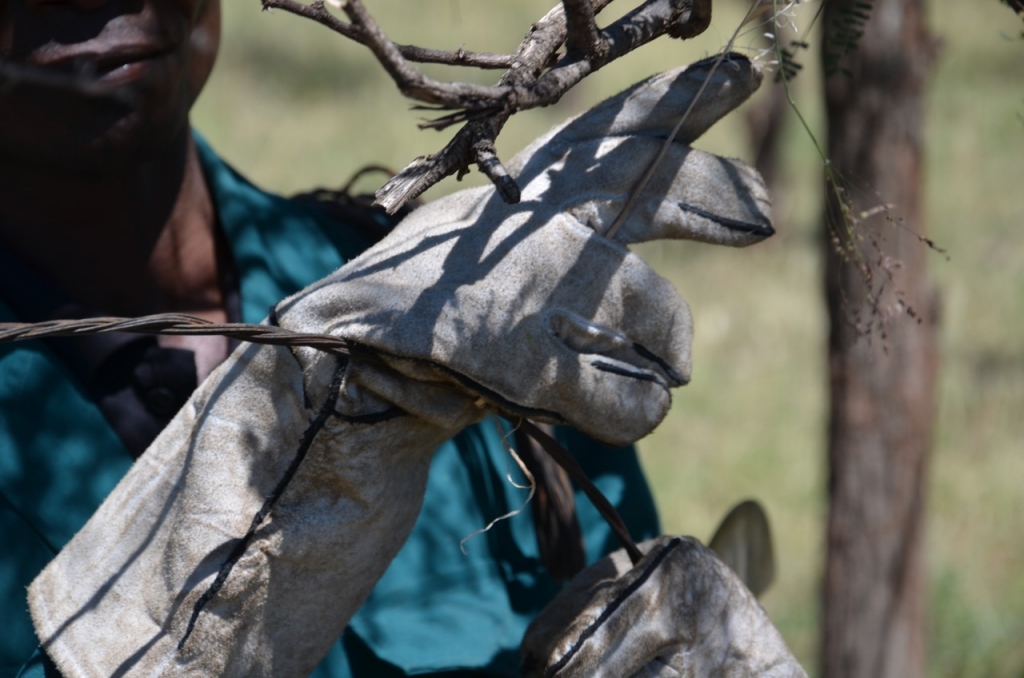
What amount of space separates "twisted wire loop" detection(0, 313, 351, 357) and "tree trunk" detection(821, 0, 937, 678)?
130 centimetres

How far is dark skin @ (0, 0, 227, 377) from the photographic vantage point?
1.26 m

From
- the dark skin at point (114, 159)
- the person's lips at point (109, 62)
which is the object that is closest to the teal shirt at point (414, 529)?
the dark skin at point (114, 159)

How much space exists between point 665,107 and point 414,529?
0.69m

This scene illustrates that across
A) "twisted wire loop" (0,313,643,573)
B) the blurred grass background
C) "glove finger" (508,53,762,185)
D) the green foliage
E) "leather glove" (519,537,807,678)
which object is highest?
"twisted wire loop" (0,313,643,573)

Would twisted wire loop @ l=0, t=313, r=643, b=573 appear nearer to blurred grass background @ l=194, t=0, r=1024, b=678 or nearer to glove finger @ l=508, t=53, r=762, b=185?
glove finger @ l=508, t=53, r=762, b=185

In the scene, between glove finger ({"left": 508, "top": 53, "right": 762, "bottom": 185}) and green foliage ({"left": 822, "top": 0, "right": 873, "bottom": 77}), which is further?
green foliage ({"left": 822, "top": 0, "right": 873, "bottom": 77})

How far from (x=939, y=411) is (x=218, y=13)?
11.9 feet

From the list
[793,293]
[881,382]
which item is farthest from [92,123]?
[793,293]

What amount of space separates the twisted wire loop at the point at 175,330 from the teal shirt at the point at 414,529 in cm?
29

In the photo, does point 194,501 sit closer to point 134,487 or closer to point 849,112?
point 134,487

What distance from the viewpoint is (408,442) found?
1186mm

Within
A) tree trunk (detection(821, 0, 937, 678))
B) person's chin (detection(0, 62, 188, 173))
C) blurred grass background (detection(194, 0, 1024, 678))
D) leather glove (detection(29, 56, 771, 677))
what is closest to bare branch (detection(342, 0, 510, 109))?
leather glove (detection(29, 56, 771, 677))

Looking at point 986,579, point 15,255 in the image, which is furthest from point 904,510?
point 15,255

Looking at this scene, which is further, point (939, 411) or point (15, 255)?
point (939, 411)
